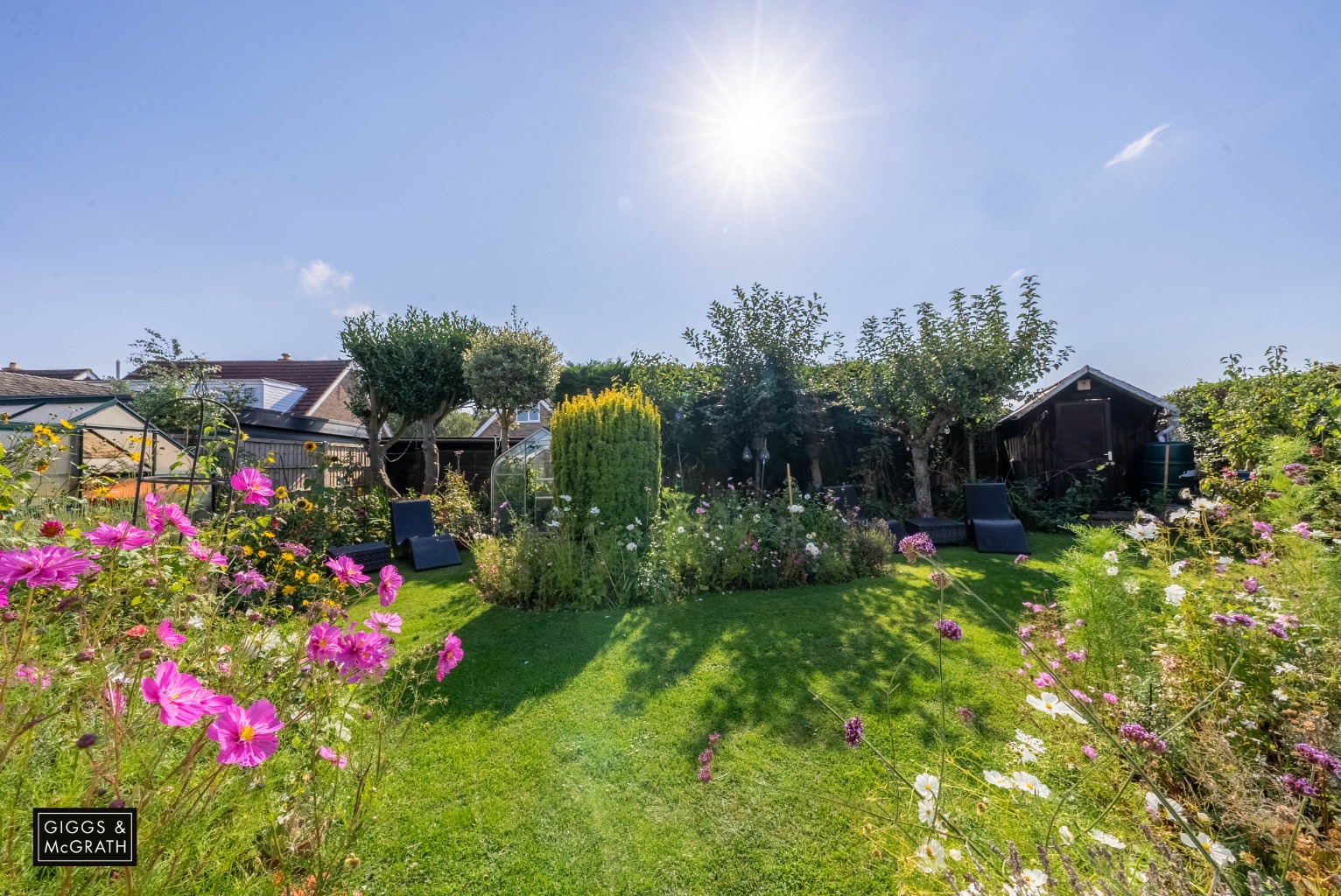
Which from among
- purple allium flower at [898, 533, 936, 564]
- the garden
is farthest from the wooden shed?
purple allium flower at [898, 533, 936, 564]

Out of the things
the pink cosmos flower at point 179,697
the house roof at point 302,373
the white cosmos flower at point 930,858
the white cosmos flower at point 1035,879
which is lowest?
the white cosmos flower at point 930,858

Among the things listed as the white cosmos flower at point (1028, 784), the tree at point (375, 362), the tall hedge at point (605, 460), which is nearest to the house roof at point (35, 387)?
the tree at point (375, 362)

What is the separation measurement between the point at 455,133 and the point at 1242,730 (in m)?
7.06

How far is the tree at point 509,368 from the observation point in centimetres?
1010

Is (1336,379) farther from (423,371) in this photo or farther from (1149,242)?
(423,371)

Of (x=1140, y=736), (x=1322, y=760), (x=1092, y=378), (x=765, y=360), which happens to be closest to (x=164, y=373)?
(x=765, y=360)

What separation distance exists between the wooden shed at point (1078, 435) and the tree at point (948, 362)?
2.30 meters

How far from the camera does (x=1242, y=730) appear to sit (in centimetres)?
180

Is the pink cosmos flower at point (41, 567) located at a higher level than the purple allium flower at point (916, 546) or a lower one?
higher

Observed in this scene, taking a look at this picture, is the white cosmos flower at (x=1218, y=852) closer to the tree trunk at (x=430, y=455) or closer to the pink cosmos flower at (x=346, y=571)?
the pink cosmos flower at (x=346, y=571)

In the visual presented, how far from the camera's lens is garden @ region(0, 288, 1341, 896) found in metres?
1.14

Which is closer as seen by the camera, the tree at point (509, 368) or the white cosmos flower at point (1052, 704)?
the white cosmos flower at point (1052, 704)
